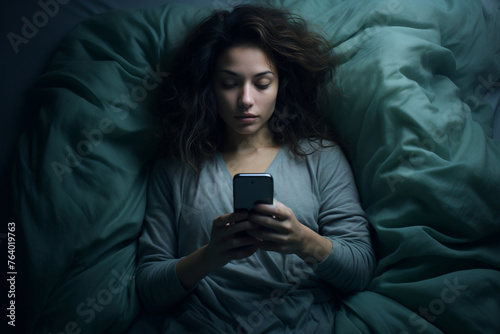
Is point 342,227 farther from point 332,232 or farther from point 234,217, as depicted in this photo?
point 234,217

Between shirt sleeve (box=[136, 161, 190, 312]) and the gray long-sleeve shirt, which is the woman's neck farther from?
shirt sleeve (box=[136, 161, 190, 312])

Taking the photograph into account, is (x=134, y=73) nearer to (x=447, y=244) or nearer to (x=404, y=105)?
(x=404, y=105)

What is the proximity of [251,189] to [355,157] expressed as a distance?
1.26 feet

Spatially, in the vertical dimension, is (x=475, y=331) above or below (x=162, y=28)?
below

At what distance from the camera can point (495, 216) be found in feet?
2.99

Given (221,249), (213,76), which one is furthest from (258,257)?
(213,76)

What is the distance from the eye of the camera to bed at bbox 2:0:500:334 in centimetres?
91

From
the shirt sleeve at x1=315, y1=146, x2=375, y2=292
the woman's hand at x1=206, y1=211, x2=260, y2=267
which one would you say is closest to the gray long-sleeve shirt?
the shirt sleeve at x1=315, y1=146, x2=375, y2=292

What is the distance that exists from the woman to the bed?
0.17ft

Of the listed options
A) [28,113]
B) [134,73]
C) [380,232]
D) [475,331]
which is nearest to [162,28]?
[134,73]

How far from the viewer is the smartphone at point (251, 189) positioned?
781 mm

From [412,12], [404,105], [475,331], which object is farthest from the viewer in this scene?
[412,12]

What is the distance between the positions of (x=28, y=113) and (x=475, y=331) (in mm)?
1083

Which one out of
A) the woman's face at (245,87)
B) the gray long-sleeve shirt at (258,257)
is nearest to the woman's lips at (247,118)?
the woman's face at (245,87)
